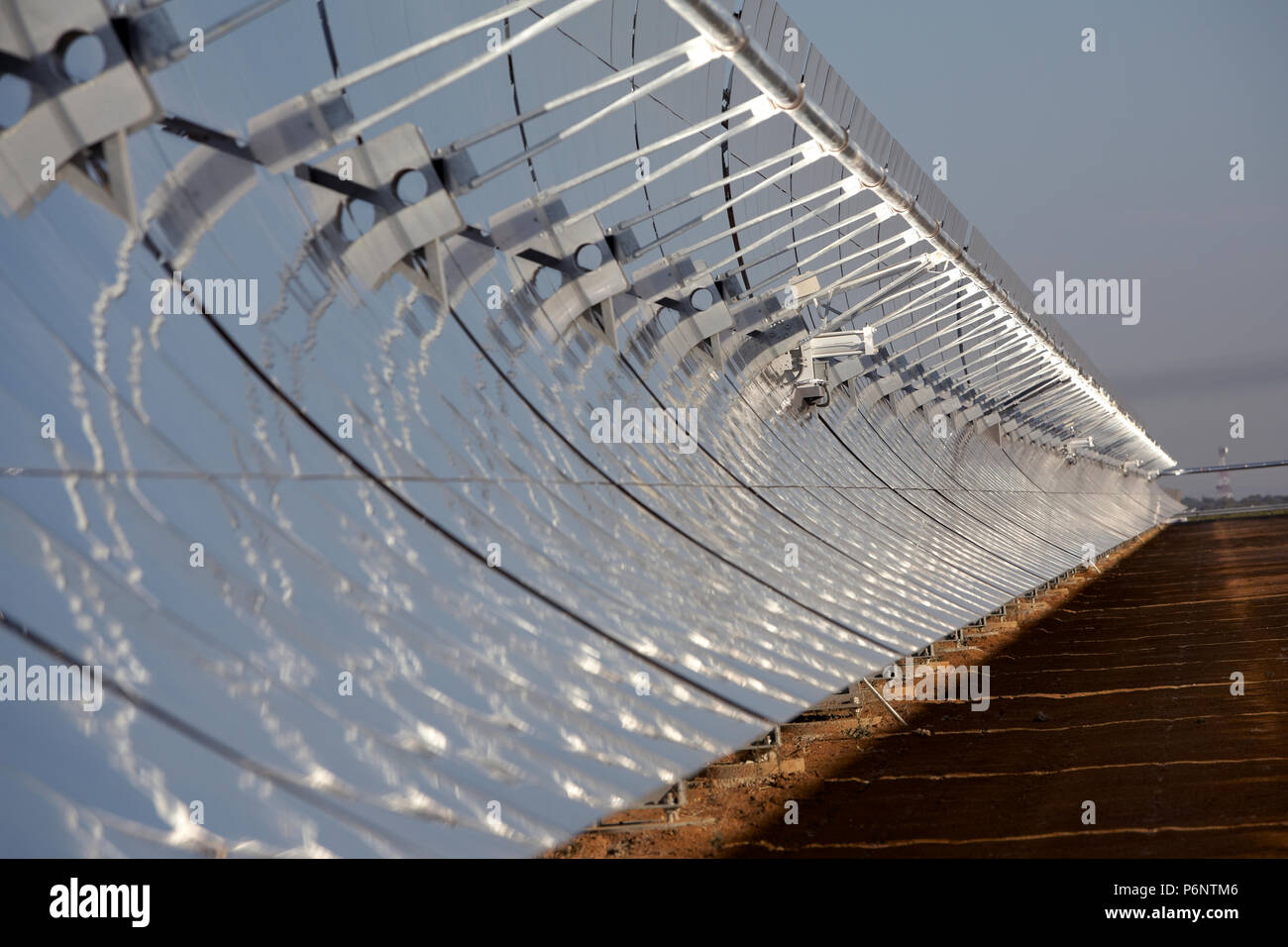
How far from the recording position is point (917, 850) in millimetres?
8594

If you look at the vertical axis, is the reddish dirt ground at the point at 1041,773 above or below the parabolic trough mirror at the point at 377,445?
below

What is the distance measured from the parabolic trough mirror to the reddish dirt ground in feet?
3.86

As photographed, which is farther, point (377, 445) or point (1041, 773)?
point (1041, 773)

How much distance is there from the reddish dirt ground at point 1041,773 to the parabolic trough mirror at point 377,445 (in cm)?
118

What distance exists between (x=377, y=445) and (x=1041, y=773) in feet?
23.6

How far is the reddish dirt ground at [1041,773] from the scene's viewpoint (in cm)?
877

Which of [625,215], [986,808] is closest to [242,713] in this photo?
[986,808]

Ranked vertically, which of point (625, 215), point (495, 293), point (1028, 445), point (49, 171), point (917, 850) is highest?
point (1028, 445)

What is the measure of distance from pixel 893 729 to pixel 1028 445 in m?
32.0

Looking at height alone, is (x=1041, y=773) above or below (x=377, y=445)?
below

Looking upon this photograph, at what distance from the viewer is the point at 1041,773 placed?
36.7ft

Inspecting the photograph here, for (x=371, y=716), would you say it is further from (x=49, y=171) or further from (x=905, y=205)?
(x=905, y=205)

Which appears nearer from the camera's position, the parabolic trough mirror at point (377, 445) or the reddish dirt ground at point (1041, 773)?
the parabolic trough mirror at point (377, 445)
